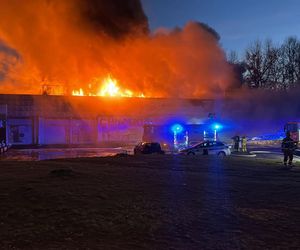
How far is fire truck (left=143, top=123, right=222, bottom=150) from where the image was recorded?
115 feet

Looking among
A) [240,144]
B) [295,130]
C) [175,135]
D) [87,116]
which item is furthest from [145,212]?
[87,116]

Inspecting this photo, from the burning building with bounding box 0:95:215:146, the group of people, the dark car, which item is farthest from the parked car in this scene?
the burning building with bounding box 0:95:215:146

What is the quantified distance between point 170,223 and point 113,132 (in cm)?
4405

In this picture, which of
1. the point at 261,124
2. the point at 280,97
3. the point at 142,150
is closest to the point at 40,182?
the point at 142,150

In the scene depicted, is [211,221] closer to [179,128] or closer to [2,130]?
[179,128]

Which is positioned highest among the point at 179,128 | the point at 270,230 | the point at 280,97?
the point at 280,97

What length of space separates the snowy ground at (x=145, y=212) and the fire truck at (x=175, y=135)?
21662mm

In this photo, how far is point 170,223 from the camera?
23.8 feet

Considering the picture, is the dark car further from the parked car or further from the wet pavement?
the parked car

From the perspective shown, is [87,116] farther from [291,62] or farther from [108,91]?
[291,62]

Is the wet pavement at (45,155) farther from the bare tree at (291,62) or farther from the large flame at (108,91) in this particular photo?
the bare tree at (291,62)

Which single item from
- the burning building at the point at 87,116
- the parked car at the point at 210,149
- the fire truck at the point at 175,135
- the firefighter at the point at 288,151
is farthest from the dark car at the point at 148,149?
the burning building at the point at 87,116

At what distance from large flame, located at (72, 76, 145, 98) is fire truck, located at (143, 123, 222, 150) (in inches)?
612

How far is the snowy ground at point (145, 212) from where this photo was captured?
6.22 metres
